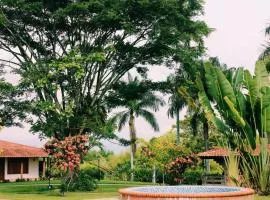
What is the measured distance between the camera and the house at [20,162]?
48156 millimetres

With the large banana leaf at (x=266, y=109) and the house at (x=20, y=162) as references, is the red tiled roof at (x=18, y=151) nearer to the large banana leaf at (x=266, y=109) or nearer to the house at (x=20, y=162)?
the house at (x=20, y=162)

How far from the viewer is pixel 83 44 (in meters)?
32.1

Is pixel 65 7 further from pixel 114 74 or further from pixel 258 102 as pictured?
pixel 258 102

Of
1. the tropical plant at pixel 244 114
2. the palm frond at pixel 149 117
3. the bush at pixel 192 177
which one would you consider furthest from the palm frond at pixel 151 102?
the tropical plant at pixel 244 114

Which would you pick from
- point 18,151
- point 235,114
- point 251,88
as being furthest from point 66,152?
point 18,151

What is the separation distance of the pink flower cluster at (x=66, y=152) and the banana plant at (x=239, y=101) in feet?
29.5

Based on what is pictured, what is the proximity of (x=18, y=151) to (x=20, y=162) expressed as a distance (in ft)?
3.40

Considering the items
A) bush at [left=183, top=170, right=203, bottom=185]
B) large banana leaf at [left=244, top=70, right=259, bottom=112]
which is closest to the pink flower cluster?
large banana leaf at [left=244, top=70, right=259, bottom=112]

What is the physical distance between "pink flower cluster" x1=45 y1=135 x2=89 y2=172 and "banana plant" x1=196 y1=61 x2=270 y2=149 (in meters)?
9.00

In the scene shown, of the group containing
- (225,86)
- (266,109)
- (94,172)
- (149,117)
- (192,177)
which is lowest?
(192,177)

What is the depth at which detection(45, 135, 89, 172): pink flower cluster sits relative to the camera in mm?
29047

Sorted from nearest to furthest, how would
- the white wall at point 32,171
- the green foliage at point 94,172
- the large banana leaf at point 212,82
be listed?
the large banana leaf at point 212,82, the white wall at point 32,171, the green foliage at point 94,172

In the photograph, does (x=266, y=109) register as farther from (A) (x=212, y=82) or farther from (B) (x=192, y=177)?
(B) (x=192, y=177)

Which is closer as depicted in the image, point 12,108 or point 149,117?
point 12,108
